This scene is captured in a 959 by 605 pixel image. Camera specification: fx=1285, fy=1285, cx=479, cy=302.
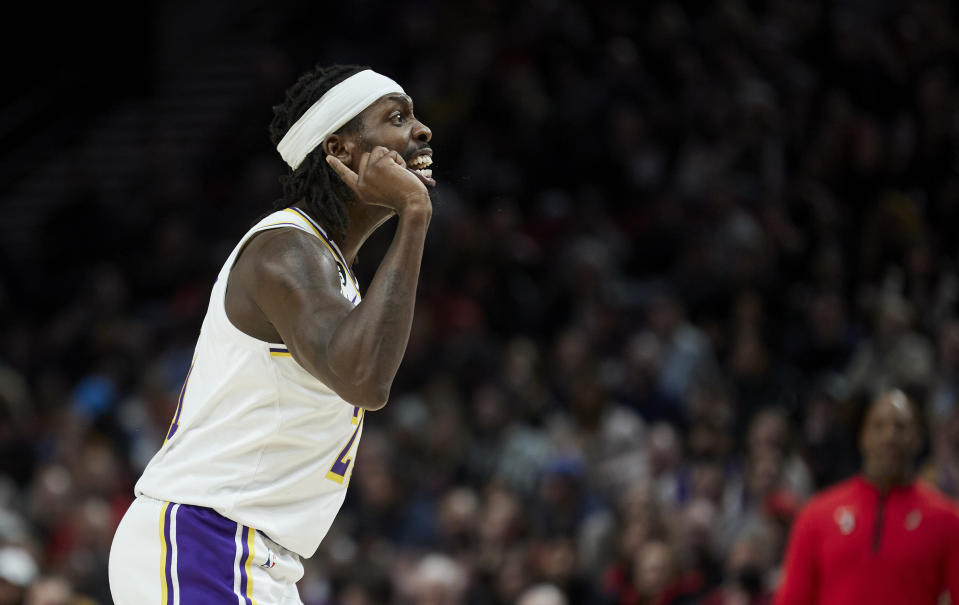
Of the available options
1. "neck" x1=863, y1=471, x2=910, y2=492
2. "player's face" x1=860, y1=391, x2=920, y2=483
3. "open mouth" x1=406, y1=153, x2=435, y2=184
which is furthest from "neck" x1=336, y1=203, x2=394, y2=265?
"neck" x1=863, y1=471, x2=910, y2=492

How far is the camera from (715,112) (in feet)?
33.3

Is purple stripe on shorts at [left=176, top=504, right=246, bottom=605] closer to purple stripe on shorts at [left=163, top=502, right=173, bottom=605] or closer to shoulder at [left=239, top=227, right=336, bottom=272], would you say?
purple stripe on shorts at [left=163, top=502, right=173, bottom=605]

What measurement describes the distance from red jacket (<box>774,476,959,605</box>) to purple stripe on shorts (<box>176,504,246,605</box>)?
3065mm

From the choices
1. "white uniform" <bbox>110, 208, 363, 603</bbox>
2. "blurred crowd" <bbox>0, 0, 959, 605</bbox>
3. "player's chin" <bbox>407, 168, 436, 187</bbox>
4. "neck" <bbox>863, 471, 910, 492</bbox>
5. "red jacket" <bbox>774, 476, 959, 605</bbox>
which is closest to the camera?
"white uniform" <bbox>110, 208, 363, 603</bbox>

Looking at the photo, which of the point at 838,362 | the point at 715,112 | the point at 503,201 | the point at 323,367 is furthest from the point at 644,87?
the point at 323,367

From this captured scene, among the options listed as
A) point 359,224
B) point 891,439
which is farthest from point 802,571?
point 359,224

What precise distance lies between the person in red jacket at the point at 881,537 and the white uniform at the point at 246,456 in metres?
2.90

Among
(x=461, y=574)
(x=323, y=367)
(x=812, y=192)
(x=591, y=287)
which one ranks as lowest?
(x=461, y=574)

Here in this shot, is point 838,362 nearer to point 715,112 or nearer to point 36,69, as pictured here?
point 715,112

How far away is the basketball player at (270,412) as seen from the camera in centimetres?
285

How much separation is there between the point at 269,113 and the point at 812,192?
5.35m

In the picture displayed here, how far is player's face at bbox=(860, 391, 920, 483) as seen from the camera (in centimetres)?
523

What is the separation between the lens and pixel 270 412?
2969 mm

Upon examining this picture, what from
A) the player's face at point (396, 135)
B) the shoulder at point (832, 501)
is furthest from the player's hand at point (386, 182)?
the shoulder at point (832, 501)
